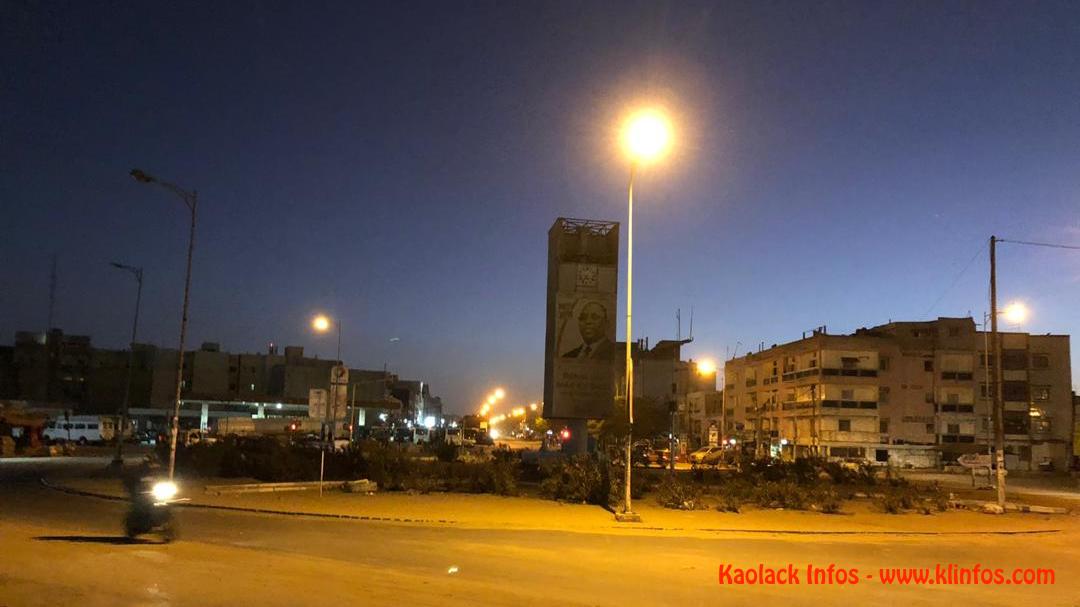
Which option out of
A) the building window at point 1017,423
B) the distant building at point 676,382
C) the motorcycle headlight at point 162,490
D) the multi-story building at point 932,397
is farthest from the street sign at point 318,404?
the distant building at point 676,382

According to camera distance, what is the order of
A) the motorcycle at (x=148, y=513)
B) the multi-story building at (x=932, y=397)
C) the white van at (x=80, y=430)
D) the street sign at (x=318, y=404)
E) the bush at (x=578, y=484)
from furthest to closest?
the white van at (x=80, y=430) < the multi-story building at (x=932, y=397) < the bush at (x=578, y=484) < the street sign at (x=318, y=404) < the motorcycle at (x=148, y=513)

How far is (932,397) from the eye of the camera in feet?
239

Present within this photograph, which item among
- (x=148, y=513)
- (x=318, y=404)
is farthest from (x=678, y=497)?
(x=148, y=513)

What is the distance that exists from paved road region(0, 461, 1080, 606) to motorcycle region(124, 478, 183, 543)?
0.41 m

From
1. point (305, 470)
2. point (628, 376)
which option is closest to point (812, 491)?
point (628, 376)

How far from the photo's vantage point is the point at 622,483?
26094 millimetres

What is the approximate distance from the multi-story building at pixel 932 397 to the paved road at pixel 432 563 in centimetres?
5293

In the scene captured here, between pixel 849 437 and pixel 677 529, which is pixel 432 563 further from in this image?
pixel 849 437

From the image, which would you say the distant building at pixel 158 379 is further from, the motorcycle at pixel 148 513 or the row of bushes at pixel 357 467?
the motorcycle at pixel 148 513

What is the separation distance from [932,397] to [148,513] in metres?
72.5

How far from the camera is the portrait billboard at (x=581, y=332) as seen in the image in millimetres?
46312

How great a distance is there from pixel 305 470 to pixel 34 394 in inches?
4169

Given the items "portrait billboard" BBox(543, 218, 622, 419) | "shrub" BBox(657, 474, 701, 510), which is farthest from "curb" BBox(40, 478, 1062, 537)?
"portrait billboard" BBox(543, 218, 622, 419)

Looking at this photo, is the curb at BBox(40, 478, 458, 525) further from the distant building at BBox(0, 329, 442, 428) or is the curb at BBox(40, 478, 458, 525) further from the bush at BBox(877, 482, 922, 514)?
the distant building at BBox(0, 329, 442, 428)
